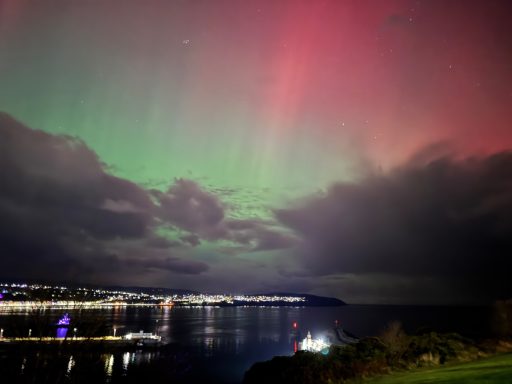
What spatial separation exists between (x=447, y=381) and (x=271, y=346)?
298 ft

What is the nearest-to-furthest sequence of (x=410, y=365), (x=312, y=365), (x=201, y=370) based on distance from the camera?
(x=410, y=365) → (x=312, y=365) → (x=201, y=370)

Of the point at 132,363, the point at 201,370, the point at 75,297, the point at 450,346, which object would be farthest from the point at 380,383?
the point at 132,363

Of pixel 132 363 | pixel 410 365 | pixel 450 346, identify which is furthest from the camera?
pixel 132 363

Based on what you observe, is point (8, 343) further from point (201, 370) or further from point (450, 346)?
point (450, 346)

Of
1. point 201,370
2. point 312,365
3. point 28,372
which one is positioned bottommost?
point 201,370

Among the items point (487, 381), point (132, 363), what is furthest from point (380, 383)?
point (132, 363)

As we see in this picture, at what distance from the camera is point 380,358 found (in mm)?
27547

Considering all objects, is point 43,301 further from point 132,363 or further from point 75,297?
point 132,363

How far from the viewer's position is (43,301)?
1441cm

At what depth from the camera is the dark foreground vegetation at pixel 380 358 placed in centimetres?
2462

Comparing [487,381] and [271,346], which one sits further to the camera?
[271,346]

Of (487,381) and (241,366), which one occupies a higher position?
(487,381)

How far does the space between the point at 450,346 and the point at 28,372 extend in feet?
83.3

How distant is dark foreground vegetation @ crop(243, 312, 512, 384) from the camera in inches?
969
